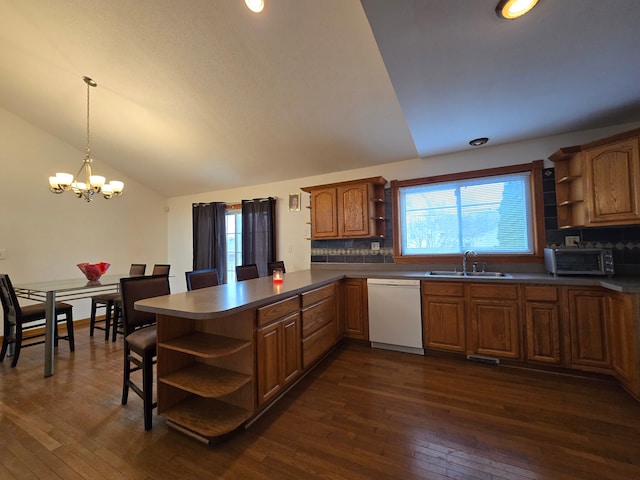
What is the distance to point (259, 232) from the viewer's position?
4.38 m

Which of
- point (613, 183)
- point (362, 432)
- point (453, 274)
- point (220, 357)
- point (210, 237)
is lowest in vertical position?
point (362, 432)

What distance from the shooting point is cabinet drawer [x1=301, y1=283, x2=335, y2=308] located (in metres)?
2.36

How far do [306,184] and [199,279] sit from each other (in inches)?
87.7

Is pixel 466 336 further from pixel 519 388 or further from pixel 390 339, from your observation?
pixel 390 339

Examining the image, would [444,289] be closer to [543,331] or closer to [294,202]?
[543,331]

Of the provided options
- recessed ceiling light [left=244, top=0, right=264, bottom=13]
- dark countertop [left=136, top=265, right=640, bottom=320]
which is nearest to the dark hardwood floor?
dark countertop [left=136, top=265, right=640, bottom=320]

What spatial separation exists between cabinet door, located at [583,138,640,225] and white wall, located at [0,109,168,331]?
21.6 feet

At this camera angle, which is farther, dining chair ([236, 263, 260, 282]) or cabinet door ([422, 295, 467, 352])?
dining chair ([236, 263, 260, 282])

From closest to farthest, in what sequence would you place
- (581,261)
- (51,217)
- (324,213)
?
(581,261), (324,213), (51,217)

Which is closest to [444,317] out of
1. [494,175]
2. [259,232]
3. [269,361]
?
[494,175]

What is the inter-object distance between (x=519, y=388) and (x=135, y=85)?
463 centimetres

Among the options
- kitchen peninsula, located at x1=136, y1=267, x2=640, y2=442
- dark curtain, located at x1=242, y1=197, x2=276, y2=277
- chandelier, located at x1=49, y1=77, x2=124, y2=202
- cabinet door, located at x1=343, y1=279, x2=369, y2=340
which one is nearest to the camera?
kitchen peninsula, located at x1=136, y1=267, x2=640, y2=442

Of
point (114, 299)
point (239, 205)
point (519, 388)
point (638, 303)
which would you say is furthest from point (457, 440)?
point (239, 205)

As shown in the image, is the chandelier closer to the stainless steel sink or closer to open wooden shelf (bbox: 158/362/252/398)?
open wooden shelf (bbox: 158/362/252/398)
